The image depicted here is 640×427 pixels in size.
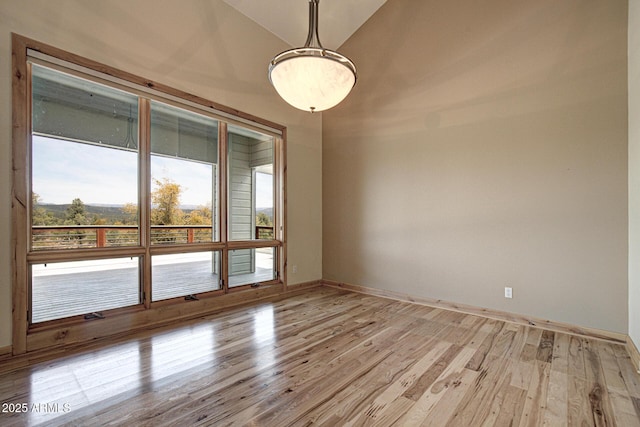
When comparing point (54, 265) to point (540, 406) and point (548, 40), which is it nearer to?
point (540, 406)

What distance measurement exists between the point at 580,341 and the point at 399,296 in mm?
1941

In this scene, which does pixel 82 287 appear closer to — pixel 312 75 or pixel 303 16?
pixel 312 75

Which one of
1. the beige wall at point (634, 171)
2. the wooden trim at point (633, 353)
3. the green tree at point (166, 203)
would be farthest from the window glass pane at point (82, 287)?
the beige wall at point (634, 171)

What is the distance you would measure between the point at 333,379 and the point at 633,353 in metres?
2.53

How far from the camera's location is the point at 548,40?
3131 mm

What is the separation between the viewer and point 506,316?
11.0 ft

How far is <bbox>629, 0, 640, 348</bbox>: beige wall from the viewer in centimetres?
244

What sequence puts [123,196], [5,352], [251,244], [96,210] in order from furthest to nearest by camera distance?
[251,244] < [123,196] < [96,210] < [5,352]

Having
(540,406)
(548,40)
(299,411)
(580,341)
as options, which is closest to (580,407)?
(540,406)

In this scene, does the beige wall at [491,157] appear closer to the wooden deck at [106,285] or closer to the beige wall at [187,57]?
the beige wall at [187,57]

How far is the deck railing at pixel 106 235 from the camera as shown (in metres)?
2.57

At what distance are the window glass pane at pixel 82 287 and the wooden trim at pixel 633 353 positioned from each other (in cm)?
444

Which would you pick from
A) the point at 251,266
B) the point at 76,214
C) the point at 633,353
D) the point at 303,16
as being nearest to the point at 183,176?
the point at 76,214

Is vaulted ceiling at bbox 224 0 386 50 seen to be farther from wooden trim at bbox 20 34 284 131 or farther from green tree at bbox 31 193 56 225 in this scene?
green tree at bbox 31 193 56 225
